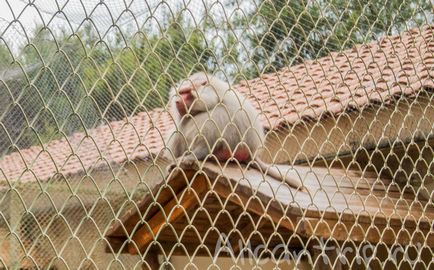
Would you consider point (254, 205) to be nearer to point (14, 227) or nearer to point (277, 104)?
point (277, 104)

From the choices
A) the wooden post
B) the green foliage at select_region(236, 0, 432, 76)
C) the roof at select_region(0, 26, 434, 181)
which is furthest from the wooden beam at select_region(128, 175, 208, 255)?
the green foliage at select_region(236, 0, 432, 76)

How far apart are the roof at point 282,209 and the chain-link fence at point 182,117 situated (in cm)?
2

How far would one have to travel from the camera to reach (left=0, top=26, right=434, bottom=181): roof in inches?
107

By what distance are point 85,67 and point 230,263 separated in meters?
4.14

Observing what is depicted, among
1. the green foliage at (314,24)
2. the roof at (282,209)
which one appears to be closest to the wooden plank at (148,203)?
the roof at (282,209)

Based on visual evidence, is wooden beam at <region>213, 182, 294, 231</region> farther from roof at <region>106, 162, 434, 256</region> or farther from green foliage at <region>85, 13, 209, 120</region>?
green foliage at <region>85, 13, 209, 120</region>

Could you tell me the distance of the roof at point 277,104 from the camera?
8.94 feet

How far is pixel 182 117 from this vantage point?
341 cm

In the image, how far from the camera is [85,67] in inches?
112

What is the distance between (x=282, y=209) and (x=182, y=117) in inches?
24.2

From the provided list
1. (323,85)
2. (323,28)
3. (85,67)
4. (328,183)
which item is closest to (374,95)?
(323,85)

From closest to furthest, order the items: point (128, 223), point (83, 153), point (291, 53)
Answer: point (291, 53) → point (83, 153) → point (128, 223)

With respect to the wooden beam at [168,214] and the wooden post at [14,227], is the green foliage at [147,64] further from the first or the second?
the wooden beam at [168,214]

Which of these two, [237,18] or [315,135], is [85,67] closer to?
[237,18]
